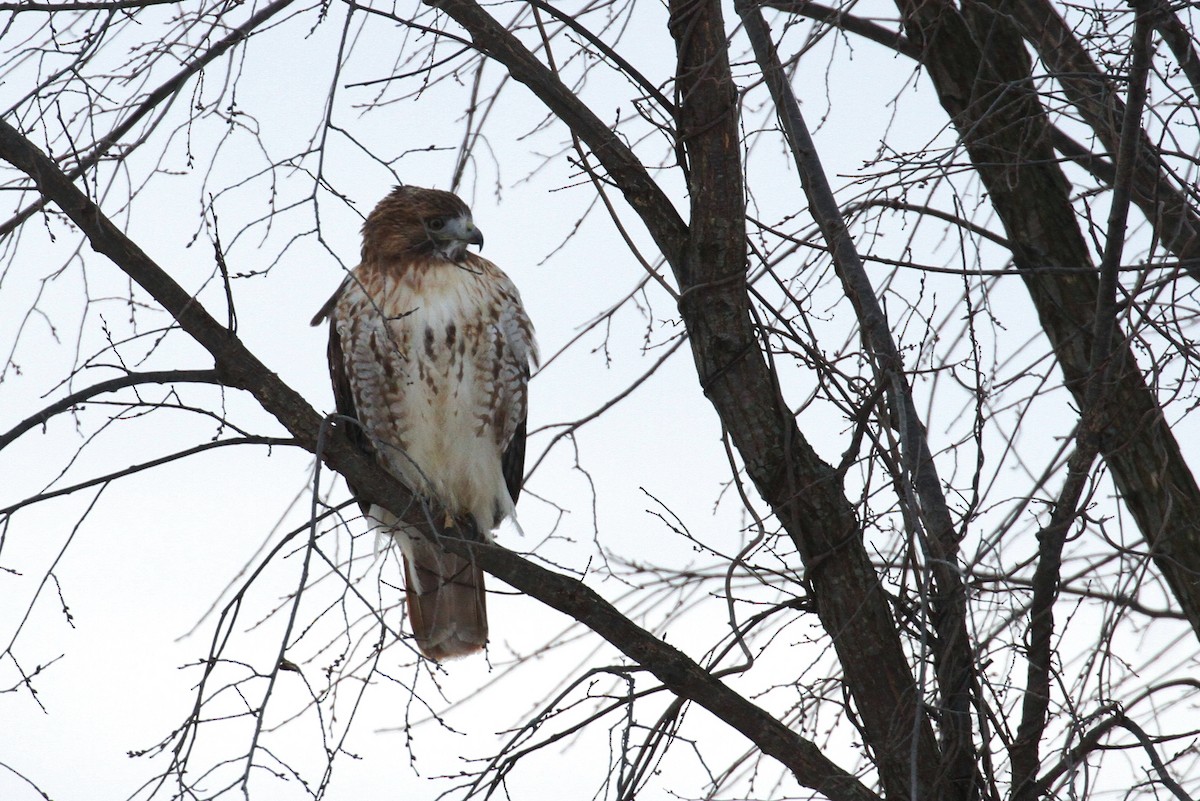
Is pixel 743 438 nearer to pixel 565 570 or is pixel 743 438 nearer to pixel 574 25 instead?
pixel 565 570

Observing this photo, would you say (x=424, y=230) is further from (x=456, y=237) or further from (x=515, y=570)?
(x=515, y=570)

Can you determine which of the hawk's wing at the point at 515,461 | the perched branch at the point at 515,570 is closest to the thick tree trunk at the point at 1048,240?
the perched branch at the point at 515,570

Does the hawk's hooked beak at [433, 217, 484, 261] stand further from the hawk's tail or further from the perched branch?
the perched branch

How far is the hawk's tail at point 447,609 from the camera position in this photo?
4.91 meters

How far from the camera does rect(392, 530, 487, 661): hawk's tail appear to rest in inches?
193

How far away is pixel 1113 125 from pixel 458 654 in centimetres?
293

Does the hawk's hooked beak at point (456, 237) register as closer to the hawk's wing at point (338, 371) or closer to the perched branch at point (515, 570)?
the hawk's wing at point (338, 371)

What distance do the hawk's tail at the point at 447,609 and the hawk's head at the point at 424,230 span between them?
1.04 m

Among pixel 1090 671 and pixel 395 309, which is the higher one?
pixel 395 309

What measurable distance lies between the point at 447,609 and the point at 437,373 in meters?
0.98

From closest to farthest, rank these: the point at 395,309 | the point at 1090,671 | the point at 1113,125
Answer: the point at 1090,671
the point at 1113,125
the point at 395,309

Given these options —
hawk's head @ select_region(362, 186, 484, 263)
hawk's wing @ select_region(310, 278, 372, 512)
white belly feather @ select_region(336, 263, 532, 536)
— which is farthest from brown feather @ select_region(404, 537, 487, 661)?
hawk's head @ select_region(362, 186, 484, 263)

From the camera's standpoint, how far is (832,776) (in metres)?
3.43

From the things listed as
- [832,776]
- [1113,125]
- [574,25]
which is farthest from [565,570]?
[1113,125]
